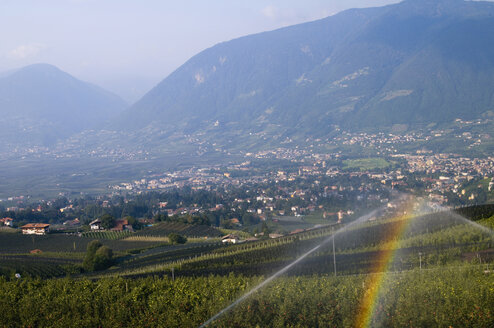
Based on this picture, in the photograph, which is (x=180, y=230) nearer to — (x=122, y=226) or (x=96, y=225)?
Answer: (x=122, y=226)

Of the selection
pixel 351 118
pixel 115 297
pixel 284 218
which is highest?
pixel 351 118

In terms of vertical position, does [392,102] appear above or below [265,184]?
above

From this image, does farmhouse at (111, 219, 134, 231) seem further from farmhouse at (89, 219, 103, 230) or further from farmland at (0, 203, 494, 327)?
farmland at (0, 203, 494, 327)

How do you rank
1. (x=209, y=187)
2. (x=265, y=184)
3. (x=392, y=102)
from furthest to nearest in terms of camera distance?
(x=392, y=102) < (x=209, y=187) < (x=265, y=184)

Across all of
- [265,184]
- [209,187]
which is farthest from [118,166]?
[265,184]

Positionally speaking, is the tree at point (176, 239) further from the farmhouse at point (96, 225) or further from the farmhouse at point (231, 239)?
the farmhouse at point (96, 225)

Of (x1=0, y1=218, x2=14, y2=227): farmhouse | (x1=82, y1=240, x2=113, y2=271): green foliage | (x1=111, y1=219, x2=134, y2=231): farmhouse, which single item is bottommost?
Result: (x1=111, y1=219, x2=134, y2=231): farmhouse

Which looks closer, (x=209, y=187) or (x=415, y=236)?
(x=415, y=236)

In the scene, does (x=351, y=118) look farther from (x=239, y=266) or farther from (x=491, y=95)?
(x=239, y=266)

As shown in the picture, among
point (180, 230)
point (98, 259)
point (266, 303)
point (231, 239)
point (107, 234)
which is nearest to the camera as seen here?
point (266, 303)

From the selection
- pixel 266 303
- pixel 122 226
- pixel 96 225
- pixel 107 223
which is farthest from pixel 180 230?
pixel 266 303

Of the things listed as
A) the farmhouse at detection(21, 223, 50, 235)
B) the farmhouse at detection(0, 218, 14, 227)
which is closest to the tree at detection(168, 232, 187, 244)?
the farmhouse at detection(21, 223, 50, 235)
